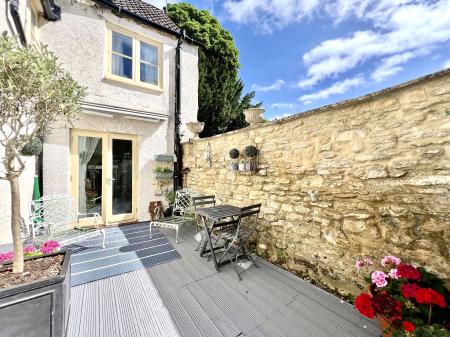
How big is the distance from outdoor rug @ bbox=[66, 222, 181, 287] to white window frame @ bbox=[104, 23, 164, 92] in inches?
156

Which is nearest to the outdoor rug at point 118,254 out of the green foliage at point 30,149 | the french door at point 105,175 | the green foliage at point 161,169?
the french door at point 105,175

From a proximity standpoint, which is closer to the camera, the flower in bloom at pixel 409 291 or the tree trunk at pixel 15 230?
the flower in bloom at pixel 409 291

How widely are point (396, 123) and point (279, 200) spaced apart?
5.94 feet

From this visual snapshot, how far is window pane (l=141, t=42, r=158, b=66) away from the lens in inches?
228

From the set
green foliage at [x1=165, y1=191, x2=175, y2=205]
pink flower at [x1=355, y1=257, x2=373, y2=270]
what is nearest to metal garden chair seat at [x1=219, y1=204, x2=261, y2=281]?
pink flower at [x1=355, y1=257, x2=373, y2=270]

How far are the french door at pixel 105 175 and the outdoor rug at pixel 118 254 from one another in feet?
2.63

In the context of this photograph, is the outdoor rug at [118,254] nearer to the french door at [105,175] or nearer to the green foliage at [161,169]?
the french door at [105,175]

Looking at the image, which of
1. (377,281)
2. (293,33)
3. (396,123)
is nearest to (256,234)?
(377,281)

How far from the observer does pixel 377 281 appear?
1732 mm

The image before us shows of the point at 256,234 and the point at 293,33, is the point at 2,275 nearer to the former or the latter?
the point at 256,234

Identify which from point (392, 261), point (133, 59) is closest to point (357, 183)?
point (392, 261)

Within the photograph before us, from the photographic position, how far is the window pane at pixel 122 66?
5.35m

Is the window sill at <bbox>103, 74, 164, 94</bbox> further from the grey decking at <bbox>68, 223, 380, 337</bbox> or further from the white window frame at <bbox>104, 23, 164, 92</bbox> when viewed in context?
the grey decking at <bbox>68, 223, 380, 337</bbox>

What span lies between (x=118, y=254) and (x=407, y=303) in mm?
3913
